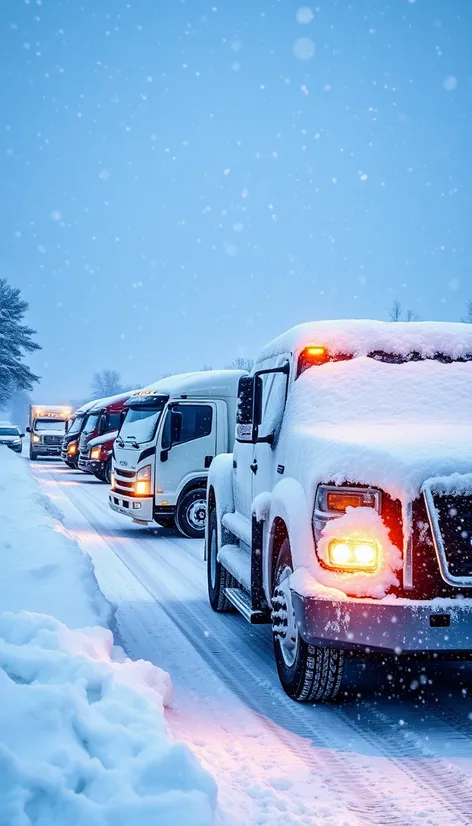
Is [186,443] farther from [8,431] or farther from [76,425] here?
[8,431]

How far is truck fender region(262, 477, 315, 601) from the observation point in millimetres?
4992

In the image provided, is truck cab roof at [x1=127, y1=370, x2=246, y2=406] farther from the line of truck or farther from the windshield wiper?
the line of truck

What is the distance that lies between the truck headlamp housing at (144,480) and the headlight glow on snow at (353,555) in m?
9.79

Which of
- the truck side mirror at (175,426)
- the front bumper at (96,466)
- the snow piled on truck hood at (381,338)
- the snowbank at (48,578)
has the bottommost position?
the front bumper at (96,466)

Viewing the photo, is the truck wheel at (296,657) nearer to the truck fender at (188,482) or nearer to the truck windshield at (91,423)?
the truck fender at (188,482)

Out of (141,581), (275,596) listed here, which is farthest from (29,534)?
(275,596)

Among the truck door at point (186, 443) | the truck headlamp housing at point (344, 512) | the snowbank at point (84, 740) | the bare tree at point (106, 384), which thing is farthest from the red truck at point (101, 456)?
the bare tree at point (106, 384)

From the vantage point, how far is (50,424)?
140 ft

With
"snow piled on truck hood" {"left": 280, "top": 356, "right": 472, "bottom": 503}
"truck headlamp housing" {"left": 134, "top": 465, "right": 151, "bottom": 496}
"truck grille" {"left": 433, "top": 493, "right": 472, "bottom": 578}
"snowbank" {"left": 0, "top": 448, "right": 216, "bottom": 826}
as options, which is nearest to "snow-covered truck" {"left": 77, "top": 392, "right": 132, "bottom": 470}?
"truck headlamp housing" {"left": 134, "top": 465, "right": 151, "bottom": 496}

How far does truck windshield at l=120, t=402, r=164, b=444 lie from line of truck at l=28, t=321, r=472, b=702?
553 centimetres

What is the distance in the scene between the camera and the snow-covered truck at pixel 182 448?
14.3m

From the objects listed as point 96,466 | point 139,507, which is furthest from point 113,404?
point 139,507

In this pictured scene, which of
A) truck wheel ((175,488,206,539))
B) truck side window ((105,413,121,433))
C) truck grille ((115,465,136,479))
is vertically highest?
truck side window ((105,413,121,433))

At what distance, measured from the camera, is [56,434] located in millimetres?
42188
